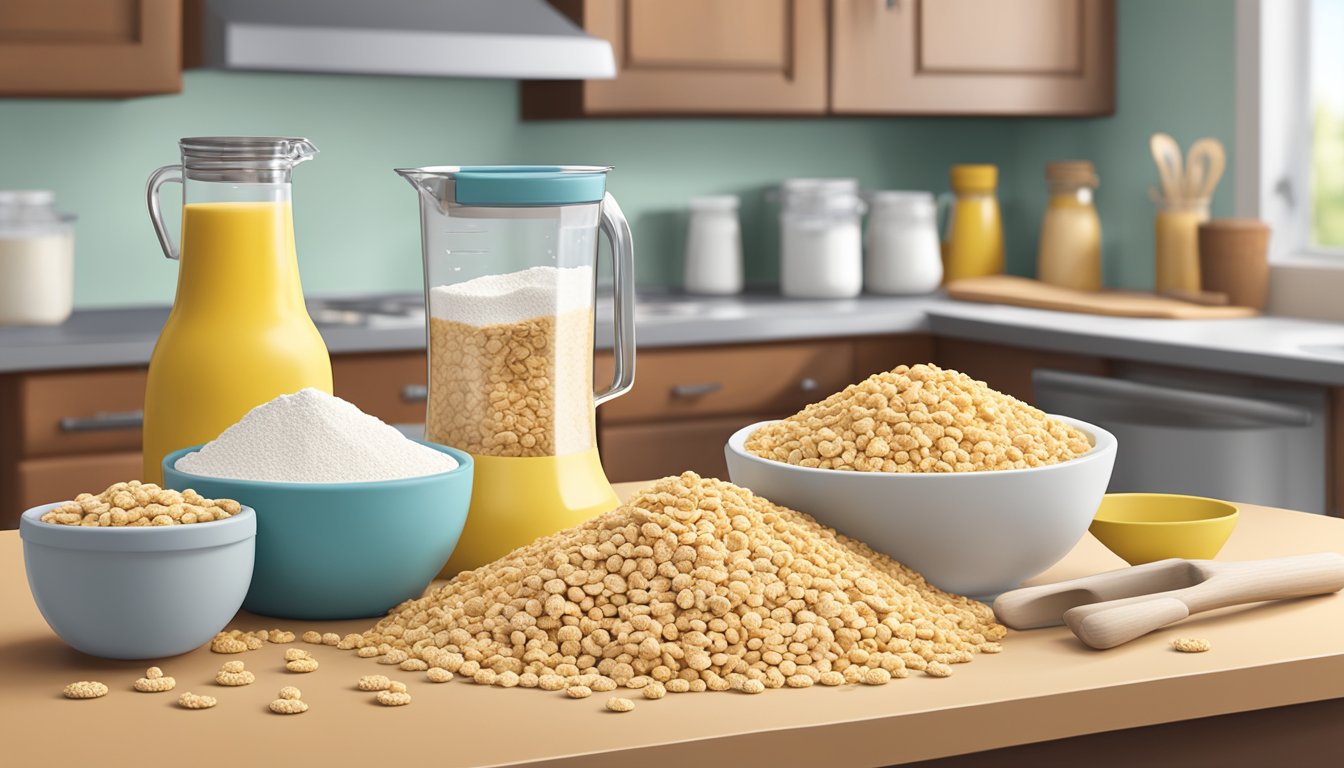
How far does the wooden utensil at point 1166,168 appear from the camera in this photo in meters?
3.53

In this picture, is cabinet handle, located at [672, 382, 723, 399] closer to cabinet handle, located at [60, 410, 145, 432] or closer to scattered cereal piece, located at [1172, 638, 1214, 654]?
cabinet handle, located at [60, 410, 145, 432]

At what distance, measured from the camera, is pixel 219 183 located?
47.1 inches

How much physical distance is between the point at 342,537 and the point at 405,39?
82.9 inches

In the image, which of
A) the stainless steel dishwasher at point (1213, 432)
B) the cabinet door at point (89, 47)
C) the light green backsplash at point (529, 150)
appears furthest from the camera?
the light green backsplash at point (529, 150)

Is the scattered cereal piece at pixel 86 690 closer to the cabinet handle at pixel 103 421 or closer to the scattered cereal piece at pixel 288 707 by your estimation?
the scattered cereal piece at pixel 288 707

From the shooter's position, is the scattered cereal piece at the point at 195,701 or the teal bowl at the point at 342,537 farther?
the teal bowl at the point at 342,537

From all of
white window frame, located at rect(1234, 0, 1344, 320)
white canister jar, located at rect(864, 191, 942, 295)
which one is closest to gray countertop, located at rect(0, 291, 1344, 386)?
white canister jar, located at rect(864, 191, 942, 295)

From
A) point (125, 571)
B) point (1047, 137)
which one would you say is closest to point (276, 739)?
point (125, 571)

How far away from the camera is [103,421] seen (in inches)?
106

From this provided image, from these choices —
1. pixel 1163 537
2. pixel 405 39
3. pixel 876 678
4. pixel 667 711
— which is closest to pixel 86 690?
pixel 667 711

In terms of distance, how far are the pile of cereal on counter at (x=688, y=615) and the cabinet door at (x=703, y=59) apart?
8.04 ft

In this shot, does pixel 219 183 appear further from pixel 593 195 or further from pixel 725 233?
pixel 725 233

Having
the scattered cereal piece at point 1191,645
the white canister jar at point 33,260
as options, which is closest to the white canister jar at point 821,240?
the white canister jar at point 33,260

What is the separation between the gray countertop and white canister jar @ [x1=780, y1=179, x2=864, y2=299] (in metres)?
0.07
